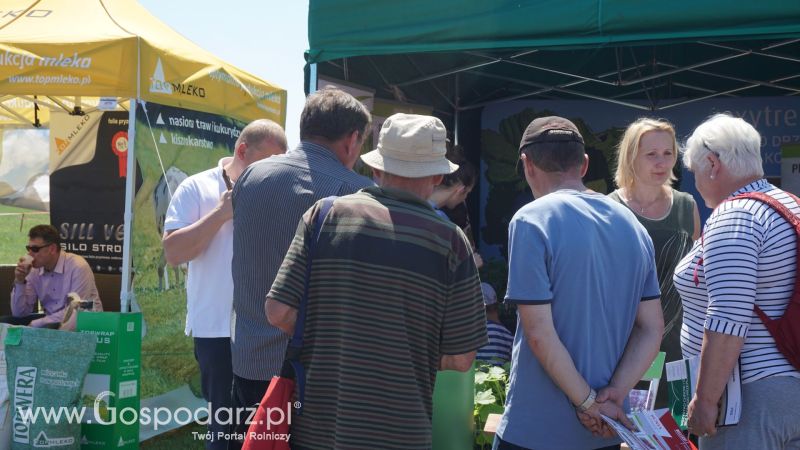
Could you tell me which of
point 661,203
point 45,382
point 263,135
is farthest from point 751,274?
point 45,382

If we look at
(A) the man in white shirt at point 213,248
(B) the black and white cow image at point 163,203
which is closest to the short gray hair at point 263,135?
(A) the man in white shirt at point 213,248

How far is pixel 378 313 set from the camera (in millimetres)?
2086

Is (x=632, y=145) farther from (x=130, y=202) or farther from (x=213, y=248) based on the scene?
(x=130, y=202)

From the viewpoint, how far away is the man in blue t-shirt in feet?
7.40

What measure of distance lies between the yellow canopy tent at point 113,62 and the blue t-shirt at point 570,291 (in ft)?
Answer: 12.1

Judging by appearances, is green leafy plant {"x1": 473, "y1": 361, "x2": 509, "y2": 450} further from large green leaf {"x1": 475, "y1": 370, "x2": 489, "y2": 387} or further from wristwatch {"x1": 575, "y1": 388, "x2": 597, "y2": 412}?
wristwatch {"x1": 575, "y1": 388, "x2": 597, "y2": 412}

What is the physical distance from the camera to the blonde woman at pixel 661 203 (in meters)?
3.62

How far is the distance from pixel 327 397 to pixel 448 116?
533 centimetres

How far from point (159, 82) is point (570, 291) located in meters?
4.00

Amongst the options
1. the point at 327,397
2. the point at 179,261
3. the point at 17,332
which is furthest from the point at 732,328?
the point at 17,332

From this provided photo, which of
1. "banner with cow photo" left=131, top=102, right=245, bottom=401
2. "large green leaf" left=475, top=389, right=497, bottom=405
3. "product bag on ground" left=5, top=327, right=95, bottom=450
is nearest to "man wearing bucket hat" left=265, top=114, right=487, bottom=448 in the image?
→ "large green leaf" left=475, top=389, right=497, bottom=405

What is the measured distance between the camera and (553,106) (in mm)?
7668

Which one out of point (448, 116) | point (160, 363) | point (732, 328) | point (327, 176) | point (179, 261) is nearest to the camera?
point (732, 328)

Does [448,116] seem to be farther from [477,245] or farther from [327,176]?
[327,176]
